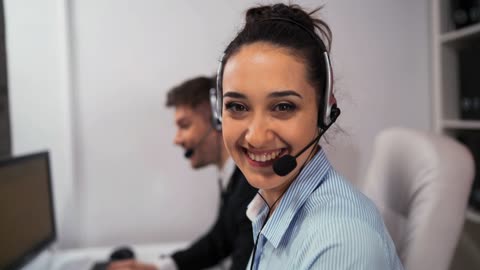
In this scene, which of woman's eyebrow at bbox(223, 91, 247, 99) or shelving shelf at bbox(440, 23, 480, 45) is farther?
shelving shelf at bbox(440, 23, 480, 45)

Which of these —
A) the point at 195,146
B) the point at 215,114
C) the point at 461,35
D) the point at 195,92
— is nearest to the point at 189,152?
the point at 195,146

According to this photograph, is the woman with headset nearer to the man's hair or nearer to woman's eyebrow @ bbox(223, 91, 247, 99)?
woman's eyebrow @ bbox(223, 91, 247, 99)

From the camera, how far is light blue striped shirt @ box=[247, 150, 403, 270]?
48 centimetres

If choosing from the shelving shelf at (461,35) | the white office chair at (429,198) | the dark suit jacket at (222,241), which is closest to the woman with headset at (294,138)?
the white office chair at (429,198)

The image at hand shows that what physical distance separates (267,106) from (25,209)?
3.23 feet

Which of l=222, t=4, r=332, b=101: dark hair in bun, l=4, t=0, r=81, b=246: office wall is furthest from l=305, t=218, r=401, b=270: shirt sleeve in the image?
l=4, t=0, r=81, b=246: office wall

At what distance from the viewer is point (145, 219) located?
4.83 feet

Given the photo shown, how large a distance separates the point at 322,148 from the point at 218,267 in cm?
87

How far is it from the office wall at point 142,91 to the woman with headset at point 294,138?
119 millimetres

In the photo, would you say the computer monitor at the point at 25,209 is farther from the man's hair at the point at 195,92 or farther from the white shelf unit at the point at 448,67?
the white shelf unit at the point at 448,67

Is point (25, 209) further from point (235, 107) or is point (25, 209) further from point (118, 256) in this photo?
point (235, 107)

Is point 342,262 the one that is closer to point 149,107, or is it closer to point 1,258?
point 1,258

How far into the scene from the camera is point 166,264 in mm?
1213

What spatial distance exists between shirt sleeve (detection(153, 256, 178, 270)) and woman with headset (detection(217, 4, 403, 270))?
0.71 m
